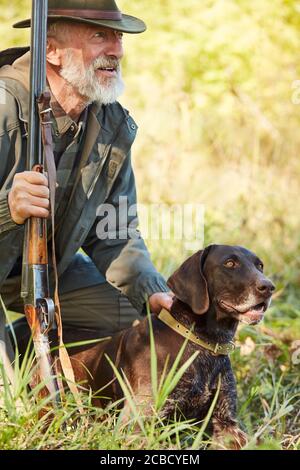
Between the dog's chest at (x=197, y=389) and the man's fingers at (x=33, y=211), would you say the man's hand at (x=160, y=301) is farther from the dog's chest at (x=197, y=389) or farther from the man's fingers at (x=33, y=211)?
the man's fingers at (x=33, y=211)

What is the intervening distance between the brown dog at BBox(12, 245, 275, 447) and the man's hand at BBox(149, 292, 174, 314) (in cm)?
18

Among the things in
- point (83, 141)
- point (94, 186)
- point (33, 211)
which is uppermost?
point (83, 141)

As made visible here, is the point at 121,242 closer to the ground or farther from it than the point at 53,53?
closer to the ground

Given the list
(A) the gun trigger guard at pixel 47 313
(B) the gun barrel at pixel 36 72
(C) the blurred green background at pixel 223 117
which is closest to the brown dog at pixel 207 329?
(A) the gun trigger guard at pixel 47 313

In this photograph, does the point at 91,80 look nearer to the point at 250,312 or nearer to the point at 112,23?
the point at 112,23

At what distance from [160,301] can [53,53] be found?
139 centimetres

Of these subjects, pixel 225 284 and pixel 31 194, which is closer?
pixel 31 194

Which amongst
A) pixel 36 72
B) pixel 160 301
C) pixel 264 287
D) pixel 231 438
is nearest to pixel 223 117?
pixel 160 301

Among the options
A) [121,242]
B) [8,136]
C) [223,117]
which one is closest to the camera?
[8,136]

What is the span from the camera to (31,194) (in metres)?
3.90

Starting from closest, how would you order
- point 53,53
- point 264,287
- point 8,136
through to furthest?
point 264,287 → point 8,136 → point 53,53

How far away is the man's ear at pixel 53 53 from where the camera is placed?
4684 mm

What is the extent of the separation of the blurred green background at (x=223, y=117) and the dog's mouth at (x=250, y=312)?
→ 9.00ft

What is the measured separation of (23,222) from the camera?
13.2 feet
